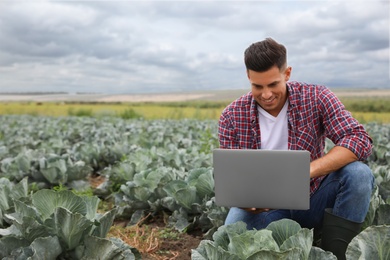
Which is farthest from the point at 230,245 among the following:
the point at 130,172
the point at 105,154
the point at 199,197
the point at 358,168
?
the point at 105,154

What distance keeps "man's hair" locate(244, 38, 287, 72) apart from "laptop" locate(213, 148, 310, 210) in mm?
593

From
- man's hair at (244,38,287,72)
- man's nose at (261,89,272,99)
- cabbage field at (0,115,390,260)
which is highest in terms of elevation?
man's hair at (244,38,287,72)

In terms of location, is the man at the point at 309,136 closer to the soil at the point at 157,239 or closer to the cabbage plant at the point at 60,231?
the soil at the point at 157,239

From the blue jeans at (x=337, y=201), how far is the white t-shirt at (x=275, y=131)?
413 millimetres

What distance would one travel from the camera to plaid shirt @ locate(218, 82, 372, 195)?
327cm

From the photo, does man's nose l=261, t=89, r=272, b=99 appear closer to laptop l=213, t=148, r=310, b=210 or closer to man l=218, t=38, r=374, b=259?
man l=218, t=38, r=374, b=259

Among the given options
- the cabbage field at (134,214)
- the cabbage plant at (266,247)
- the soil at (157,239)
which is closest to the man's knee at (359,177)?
the cabbage field at (134,214)

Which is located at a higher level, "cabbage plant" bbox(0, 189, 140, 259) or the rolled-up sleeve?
the rolled-up sleeve

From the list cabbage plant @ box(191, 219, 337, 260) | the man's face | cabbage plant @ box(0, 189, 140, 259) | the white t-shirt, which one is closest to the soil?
cabbage plant @ box(0, 189, 140, 259)

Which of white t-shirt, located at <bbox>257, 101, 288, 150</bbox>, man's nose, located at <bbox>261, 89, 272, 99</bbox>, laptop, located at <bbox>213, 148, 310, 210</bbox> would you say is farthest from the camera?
white t-shirt, located at <bbox>257, 101, 288, 150</bbox>

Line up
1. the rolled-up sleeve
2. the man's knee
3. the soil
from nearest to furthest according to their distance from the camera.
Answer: the man's knee → the rolled-up sleeve → the soil

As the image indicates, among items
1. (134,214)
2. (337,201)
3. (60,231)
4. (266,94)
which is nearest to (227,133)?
(266,94)

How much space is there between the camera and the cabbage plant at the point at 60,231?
2938mm

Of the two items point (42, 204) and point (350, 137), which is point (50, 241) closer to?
point (42, 204)
